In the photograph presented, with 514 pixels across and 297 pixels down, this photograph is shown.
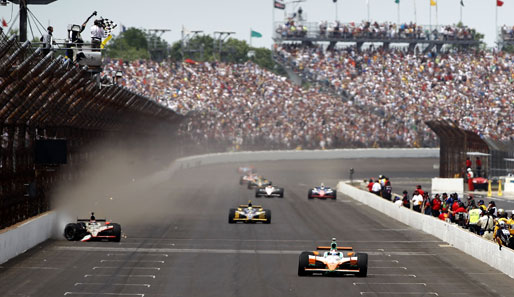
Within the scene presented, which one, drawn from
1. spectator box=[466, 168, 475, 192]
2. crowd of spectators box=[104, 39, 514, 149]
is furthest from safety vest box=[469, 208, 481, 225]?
crowd of spectators box=[104, 39, 514, 149]

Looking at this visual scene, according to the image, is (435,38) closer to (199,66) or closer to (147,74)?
(199,66)

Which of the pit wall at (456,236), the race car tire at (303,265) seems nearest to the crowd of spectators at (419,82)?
the pit wall at (456,236)

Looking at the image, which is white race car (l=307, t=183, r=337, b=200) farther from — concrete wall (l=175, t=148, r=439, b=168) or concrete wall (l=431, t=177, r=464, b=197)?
concrete wall (l=175, t=148, r=439, b=168)

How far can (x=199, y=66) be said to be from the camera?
8719cm

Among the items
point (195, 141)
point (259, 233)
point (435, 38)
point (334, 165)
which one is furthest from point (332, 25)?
point (259, 233)

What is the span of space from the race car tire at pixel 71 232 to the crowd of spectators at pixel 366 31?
75.8 metres

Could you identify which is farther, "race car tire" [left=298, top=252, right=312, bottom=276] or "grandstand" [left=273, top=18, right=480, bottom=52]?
"grandstand" [left=273, top=18, right=480, bottom=52]

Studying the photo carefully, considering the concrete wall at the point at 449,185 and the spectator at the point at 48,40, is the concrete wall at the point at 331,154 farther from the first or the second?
the spectator at the point at 48,40

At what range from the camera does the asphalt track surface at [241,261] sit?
18.2 metres

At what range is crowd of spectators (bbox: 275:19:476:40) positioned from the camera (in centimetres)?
10075

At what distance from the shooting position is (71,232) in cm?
2681

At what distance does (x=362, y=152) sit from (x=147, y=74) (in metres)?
19.2

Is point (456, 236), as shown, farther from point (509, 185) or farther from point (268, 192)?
point (509, 185)

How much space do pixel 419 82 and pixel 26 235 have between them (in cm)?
6782
